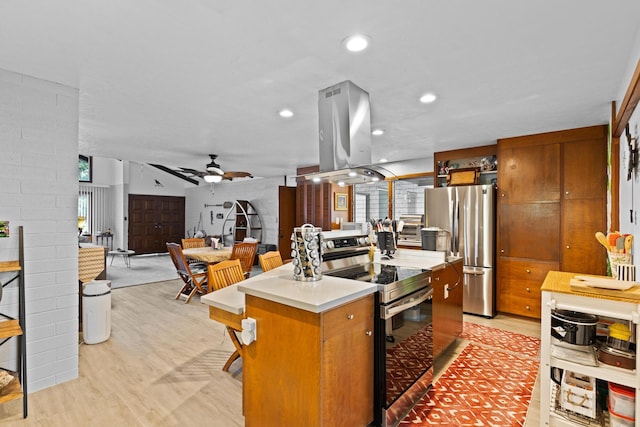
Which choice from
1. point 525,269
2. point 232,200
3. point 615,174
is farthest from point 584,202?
point 232,200

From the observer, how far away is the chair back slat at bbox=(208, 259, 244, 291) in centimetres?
271

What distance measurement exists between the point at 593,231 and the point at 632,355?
106 inches

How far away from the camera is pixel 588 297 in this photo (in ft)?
5.33

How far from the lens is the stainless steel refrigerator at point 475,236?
4289 millimetres

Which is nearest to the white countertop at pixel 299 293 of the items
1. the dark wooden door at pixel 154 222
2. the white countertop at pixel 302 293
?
the white countertop at pixel 302 293

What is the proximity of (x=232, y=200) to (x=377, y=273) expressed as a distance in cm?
879

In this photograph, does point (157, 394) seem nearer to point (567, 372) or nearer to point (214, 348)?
point (214, 348)

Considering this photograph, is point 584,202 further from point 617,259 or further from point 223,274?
point 223,274

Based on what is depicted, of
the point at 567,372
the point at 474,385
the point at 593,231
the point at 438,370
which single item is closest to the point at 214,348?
the point at 438,370

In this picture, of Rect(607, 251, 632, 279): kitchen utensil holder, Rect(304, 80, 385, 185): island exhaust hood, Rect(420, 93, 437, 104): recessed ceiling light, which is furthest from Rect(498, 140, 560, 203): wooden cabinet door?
Rect(304, 80, 385, 185): island exhaust hood

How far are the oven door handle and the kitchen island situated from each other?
0.09 metres

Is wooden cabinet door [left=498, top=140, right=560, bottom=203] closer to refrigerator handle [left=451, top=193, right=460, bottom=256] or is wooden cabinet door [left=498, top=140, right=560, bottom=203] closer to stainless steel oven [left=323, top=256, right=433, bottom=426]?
refrigerator handle [left=451, top=193, right=460, bottom=256]

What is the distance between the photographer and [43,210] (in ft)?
8.38

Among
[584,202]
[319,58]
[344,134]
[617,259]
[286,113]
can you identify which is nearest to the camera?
[617,259]
